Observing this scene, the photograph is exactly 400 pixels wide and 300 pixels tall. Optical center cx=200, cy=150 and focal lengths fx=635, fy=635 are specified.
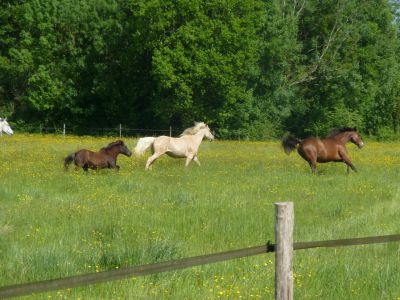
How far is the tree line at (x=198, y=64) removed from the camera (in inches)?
1773

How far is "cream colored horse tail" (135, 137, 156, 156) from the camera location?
818 inches

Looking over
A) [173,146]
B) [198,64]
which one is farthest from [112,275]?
[198,64]

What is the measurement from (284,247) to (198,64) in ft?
133

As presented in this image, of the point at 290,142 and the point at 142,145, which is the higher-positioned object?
the point at 290,142

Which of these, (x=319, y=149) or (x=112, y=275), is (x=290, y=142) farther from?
(x=112, y=275)

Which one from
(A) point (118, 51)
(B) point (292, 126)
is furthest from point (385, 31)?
(A) point (118, 51)

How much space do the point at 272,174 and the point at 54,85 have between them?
3162 centimetres

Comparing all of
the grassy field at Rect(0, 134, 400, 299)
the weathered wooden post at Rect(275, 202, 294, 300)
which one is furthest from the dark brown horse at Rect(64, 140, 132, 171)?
the weathered wooden post at Rect(275, 202, 294, 300)

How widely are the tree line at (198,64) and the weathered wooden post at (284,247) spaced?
39.5 metres

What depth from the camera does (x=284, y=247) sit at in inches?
182

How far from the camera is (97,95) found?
4916 centimetres

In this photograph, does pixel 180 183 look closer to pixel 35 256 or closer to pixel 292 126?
pixel 35 256

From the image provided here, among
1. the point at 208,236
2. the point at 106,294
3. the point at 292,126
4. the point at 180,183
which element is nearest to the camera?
the point at 106,294

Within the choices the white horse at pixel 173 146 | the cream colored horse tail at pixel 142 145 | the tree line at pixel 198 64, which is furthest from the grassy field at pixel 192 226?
the tree line at pixel 198 64
